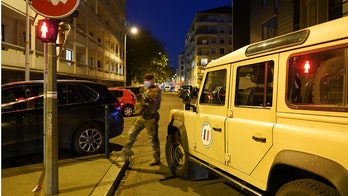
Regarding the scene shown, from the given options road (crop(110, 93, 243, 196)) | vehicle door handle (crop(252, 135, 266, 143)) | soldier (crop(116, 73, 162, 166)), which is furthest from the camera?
soldier (crop(116, 73, 162, 166))

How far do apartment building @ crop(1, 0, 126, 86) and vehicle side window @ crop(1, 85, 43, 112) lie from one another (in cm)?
100

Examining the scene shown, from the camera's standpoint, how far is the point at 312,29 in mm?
3299

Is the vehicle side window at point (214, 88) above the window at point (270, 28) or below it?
below

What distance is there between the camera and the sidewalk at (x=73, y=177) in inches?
207

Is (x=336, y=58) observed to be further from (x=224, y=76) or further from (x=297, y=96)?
(x=224, y=76)

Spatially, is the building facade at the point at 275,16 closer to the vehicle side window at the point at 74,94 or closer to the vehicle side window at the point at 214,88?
the vehicle side window at the point at 214,88

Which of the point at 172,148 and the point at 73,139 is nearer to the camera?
the point at 172,148

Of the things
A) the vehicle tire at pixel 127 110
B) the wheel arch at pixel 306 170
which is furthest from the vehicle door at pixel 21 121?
the vehicle tire at pixel 127 110

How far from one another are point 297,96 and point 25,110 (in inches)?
224

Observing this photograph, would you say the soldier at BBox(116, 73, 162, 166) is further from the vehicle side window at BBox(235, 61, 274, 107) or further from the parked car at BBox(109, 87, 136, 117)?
the parked car at BBox(109, 87, 136, 117)

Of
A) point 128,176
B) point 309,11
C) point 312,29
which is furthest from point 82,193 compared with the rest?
point 309,11

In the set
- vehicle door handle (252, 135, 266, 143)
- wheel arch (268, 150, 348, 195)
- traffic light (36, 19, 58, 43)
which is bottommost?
wheel arch (268, 150, 348, 195)

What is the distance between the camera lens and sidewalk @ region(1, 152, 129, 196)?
17.3 feet

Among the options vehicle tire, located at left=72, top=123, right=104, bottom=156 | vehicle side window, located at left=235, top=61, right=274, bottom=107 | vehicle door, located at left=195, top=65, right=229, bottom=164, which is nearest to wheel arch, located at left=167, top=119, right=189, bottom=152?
vehicle door, located at left=195, top=65, right=229, bottom=164
